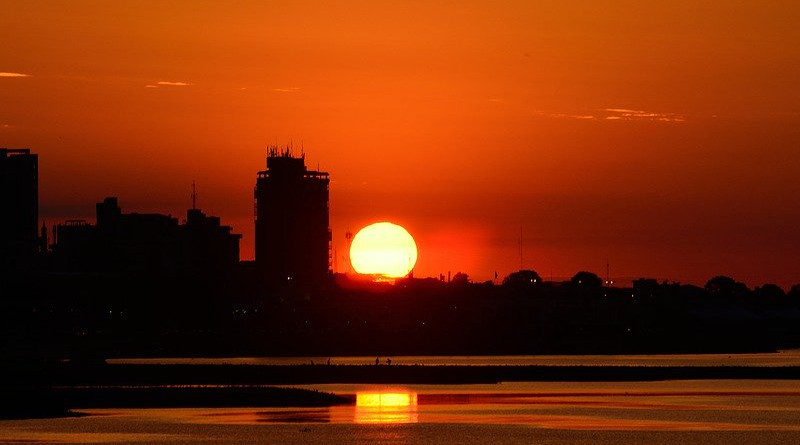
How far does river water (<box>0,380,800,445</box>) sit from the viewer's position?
296 feet

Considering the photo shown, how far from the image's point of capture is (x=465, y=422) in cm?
10012

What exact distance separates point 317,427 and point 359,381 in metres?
54.5

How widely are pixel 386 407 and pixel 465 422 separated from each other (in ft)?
45.4

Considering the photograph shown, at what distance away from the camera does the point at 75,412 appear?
10669 cm

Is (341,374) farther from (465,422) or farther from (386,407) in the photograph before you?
(465,422)

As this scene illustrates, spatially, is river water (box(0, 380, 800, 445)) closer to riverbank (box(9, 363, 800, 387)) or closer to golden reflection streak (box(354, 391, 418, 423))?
golden reflection streak (box(354, 391, 418, 423))

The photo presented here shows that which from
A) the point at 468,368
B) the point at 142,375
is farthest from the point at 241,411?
the point at 468,368

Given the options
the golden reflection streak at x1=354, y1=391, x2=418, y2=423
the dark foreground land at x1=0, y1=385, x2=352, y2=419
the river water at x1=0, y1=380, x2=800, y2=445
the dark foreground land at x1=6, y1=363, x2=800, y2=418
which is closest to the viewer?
the river water at x1=0, y1=380, x2=800, y2=445

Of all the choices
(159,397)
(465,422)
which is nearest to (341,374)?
(159,397)

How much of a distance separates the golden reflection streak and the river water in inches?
2.8

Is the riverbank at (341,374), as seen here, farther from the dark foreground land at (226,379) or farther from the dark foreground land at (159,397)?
the dark foreground land at (159,397)

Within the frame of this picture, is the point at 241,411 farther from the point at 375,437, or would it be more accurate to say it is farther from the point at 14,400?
the point at 375,437

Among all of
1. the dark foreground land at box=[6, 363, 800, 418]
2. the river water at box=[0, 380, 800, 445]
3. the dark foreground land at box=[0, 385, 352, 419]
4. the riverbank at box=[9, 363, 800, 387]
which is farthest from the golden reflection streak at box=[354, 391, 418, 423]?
the riverbank at box=[9, 363, 800, 387]

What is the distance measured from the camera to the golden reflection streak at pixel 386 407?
102181mm
